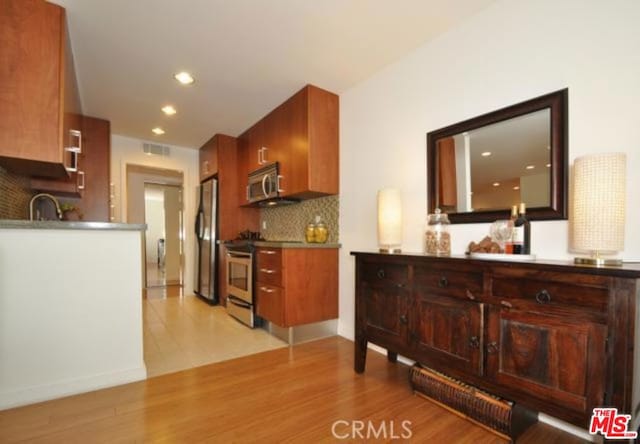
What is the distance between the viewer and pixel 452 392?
5.35 ft

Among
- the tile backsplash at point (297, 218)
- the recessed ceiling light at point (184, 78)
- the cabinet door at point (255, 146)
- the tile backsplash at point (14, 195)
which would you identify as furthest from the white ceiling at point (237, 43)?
the tile backsplash at point (297, 218)

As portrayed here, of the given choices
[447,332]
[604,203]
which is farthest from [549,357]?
[604,203]

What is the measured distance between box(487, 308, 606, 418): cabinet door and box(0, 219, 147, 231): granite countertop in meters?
2.16

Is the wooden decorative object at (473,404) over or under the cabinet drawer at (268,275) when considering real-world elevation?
under

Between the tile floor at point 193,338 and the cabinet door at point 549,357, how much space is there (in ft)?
5.95

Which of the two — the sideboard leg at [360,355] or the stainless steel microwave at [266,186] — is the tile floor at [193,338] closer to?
the sideboard leg at [360,355]

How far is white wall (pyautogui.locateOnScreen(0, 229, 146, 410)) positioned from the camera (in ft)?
5.41

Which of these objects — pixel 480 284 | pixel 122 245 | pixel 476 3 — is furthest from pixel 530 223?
pixel 122 245

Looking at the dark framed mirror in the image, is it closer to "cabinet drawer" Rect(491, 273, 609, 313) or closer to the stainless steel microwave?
"cabinet drawer" Rect(491, 273, 609, 313)

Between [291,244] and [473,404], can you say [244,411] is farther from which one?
[291,244]

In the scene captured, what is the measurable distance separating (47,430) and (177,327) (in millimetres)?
1639

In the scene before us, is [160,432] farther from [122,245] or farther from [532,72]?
[532,72]

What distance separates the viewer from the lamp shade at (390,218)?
2.17 meters
